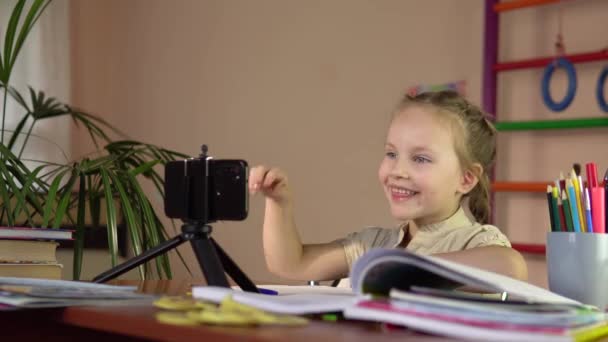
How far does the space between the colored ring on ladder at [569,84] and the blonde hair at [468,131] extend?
0.90 meters

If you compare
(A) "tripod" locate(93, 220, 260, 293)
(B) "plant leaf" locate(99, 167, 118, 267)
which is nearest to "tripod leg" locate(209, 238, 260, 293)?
(A) "tripod" locate(93, 220, 260, 293)

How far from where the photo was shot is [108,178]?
1.82 meters

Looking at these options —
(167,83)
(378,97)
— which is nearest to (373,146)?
(378,97)

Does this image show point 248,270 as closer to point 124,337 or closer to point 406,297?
point 124,337

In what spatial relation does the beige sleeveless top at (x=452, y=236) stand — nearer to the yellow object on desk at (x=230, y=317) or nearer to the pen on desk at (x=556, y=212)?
the pen on desk at (x=556, y=212)

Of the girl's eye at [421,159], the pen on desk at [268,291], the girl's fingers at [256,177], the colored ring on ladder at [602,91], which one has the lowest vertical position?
the pen on desk at [268,291]

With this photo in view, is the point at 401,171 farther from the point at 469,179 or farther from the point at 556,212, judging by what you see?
the point at 556,212

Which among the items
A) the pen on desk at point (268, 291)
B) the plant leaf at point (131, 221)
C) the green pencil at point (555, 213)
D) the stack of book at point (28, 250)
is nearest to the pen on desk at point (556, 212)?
the green pencil at point (555, 213)

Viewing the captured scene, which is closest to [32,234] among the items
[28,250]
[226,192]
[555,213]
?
[28,250]

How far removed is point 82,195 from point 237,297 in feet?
3.82

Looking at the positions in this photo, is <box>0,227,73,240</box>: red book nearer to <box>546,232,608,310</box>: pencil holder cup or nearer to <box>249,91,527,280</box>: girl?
<box>249,91,527,280</box>: girl

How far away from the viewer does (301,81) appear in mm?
3186

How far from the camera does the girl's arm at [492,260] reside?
3.63ft

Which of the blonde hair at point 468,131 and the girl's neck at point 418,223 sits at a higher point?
the blonde hair at point 468,131
